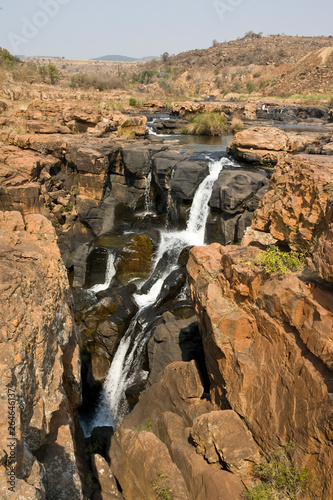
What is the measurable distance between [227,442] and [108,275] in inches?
365

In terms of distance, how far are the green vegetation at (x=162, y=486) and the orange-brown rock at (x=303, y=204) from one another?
352 centimetres

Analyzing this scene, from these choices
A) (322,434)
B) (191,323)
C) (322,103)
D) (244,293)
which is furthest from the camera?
(322,103)

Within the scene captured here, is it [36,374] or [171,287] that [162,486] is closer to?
[36,374]

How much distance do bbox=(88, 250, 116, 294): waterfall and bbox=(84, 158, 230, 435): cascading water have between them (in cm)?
170

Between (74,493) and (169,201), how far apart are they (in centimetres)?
1188

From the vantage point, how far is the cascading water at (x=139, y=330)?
9.42m

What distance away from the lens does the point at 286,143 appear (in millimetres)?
14750

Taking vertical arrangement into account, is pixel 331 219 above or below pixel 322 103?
below

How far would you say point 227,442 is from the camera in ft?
15.6

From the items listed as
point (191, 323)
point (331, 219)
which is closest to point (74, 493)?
point (331, 219)

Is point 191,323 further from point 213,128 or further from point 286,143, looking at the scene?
point 213,128

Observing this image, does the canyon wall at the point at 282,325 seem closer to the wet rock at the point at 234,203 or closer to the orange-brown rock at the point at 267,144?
the wet rock at the point at 234,203

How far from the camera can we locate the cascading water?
942cm

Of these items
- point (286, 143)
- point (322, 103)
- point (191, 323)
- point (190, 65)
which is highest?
point (190, 65)
